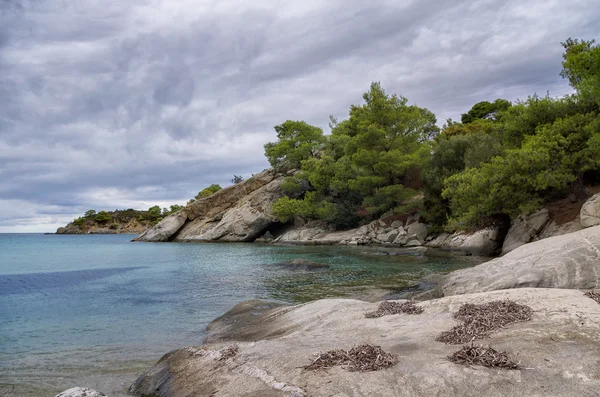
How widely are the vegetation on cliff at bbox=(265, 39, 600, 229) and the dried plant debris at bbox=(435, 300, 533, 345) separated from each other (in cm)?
2122

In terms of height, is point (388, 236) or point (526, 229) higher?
point (526, 229)

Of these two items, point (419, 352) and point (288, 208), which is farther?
point (288, 208)

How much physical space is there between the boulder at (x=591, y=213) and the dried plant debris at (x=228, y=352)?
21.2m

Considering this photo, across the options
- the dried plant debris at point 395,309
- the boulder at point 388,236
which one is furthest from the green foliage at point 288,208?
the dried plant debris at point 395,309

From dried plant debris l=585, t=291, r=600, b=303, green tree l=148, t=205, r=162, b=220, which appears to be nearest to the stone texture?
green tree l=148, t=205, r=162, b=220

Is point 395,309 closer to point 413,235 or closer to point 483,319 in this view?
point 483,319

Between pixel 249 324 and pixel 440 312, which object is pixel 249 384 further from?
pixel 249 324

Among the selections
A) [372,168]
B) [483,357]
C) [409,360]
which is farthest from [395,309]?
[372,168]

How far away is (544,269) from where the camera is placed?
1139cm

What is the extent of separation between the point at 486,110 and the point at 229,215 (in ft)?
155

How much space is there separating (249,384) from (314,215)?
56.7m

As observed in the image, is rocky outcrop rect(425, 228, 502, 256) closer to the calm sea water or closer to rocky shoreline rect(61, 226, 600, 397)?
the calm sea water

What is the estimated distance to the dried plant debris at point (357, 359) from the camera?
17.8 ft

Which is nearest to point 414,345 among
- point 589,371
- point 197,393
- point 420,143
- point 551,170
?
point 589,371
